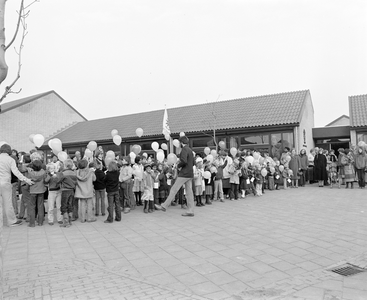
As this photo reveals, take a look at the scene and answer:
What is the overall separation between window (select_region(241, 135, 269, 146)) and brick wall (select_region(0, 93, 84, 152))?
20333 mm

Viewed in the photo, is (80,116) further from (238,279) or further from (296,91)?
(238,279)

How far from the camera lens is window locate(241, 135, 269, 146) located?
1892cm

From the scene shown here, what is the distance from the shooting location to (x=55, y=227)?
24.0 feet

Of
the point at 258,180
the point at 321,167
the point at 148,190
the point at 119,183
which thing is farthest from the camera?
the point at 321,167

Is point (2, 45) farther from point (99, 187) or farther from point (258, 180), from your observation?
point (258, 180)

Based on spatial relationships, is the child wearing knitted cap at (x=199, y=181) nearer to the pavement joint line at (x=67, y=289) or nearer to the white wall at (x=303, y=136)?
the pavement joint line at (x=67, y=289)

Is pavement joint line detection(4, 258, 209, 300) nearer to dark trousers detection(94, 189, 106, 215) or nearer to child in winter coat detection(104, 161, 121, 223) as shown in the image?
child in winter coat detection(104, 161, 121, 223)

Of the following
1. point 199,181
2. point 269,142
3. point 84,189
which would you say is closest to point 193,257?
point 84,189

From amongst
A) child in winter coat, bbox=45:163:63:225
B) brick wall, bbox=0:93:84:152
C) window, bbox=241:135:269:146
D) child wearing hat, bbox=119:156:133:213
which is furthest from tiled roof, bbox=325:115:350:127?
child in winter coat, bbox=45:163:63:225

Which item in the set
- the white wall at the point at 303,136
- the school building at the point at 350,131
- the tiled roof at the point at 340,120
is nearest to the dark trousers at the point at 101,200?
the white wall at the point at 303,136

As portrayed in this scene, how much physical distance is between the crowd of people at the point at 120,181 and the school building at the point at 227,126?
16.8 ft

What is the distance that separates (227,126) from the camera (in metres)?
20.4

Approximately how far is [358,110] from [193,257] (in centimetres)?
1925

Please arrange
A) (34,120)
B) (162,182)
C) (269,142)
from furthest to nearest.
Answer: (34,120)
(269,142)
(162,182)
